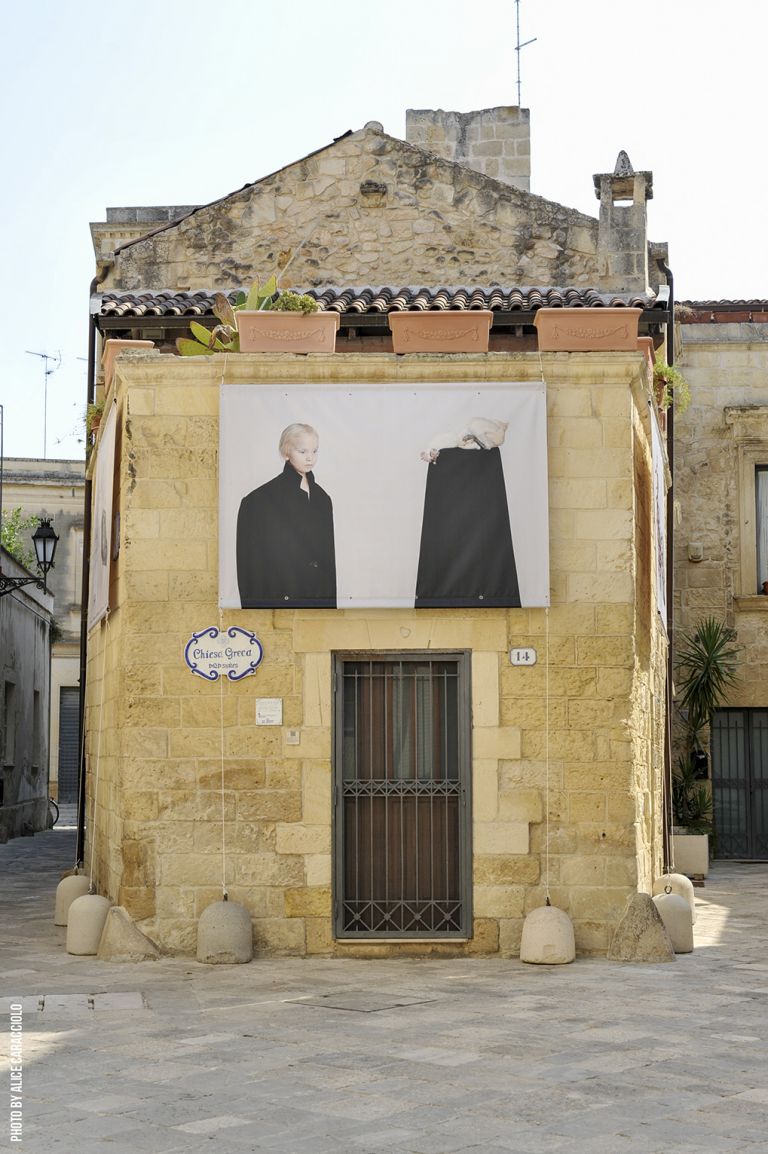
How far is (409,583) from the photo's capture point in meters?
10.7

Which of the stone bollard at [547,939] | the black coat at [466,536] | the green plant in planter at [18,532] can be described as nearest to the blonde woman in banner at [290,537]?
the black coat at [466,536]

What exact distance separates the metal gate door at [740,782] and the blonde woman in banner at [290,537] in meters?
11.5

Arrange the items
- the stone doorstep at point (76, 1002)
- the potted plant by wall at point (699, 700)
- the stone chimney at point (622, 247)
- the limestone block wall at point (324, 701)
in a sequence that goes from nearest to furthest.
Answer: the stone doorstep at point (76, 1002) → the limestone block wall at point (324, 701) → the stone chimney at point (622, 247) → the potted plant by wall at point (699, 700)

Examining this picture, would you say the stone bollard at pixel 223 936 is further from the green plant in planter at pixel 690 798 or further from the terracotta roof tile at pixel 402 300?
the green plant in planter at pixel 690 798

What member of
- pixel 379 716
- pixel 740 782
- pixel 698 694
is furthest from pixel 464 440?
pixel 740 782

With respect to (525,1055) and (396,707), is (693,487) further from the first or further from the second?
(525,1055)

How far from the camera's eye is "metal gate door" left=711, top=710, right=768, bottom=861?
20781 mm

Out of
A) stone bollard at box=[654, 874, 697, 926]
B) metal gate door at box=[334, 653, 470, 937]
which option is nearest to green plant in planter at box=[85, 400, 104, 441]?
metal gate door at box=[334, 653, 470, 937]

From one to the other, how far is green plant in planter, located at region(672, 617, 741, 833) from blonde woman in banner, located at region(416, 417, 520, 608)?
31.5ft

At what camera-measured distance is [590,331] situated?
1095 centimetres

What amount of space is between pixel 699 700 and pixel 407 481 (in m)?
10.2

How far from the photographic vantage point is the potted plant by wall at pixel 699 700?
1936 cm

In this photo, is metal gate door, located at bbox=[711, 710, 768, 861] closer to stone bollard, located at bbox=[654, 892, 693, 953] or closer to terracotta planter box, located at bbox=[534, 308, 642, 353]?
stone bollard, located at bbox=[654, 892, 693, 953]

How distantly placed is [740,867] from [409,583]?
10515 mm
